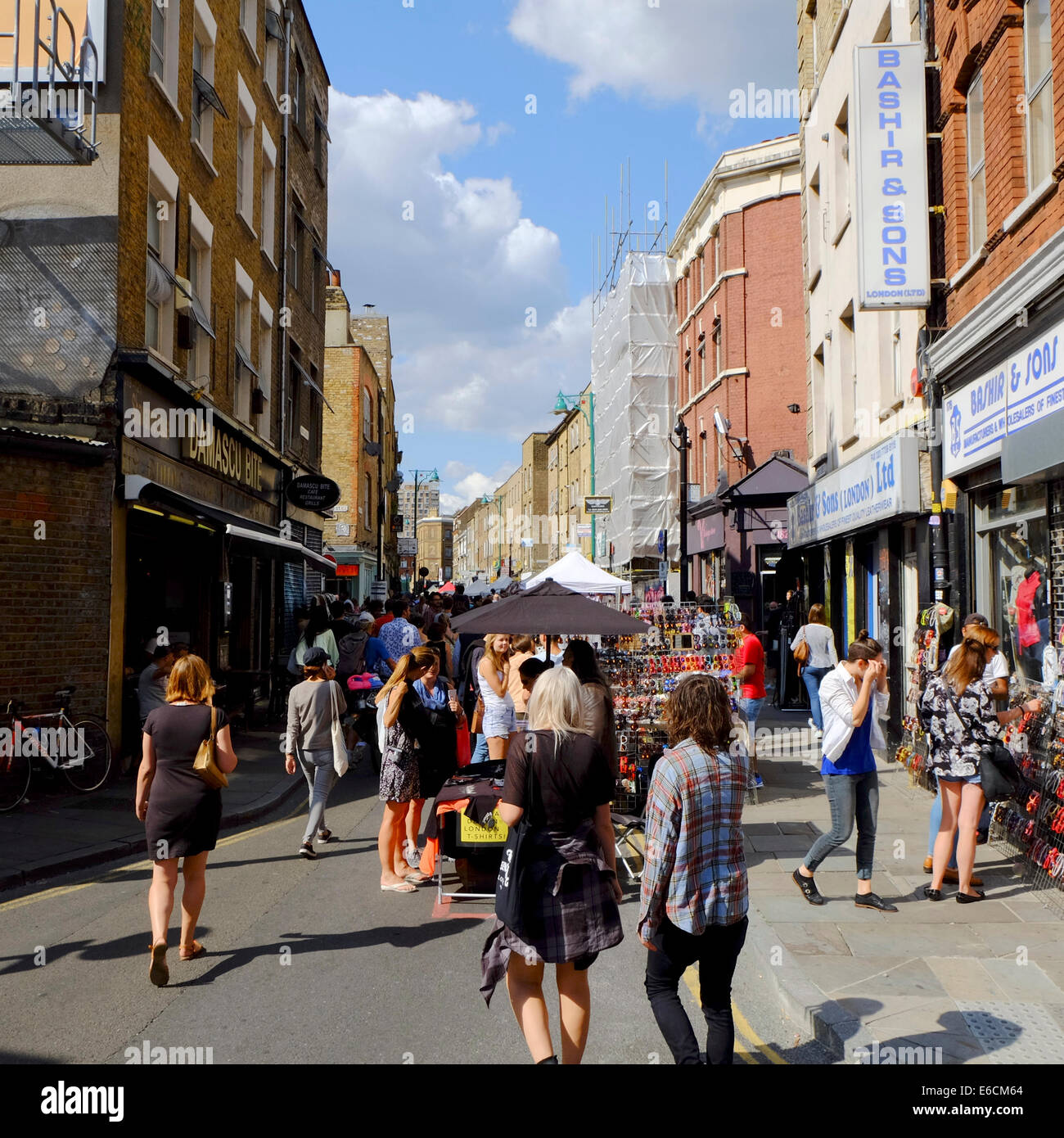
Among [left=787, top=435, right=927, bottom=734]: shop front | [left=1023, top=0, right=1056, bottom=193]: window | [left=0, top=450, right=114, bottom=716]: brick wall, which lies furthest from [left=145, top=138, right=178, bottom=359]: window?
[left=1023, top=0, right=1056, bottom=193]: window

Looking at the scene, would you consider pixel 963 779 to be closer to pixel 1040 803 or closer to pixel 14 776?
pixel 1040 803

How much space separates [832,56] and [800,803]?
1241cm

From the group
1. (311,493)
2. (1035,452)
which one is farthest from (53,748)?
(311,493)

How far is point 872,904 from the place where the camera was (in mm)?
6430

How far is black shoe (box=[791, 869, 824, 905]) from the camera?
6566 mm

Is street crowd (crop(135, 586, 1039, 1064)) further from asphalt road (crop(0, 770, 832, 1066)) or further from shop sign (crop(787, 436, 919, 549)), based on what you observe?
shop sign (crop(787, 436, 919, 549))

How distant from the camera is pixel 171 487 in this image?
13250mm

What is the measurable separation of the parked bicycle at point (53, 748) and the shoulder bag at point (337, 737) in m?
3.71

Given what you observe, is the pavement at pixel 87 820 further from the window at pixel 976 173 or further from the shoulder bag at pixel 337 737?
the window at pixel 976 173

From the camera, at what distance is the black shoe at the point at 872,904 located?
6.40 meters

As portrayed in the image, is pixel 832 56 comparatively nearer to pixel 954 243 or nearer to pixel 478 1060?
pixel 954 243

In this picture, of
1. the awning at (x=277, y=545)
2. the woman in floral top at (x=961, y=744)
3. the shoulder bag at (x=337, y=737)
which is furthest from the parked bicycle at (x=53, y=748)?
the woman in floral top at (x=961, y=744)

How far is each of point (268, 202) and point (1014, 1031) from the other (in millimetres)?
20004

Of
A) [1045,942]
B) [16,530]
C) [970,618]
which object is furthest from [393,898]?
[16,530]
